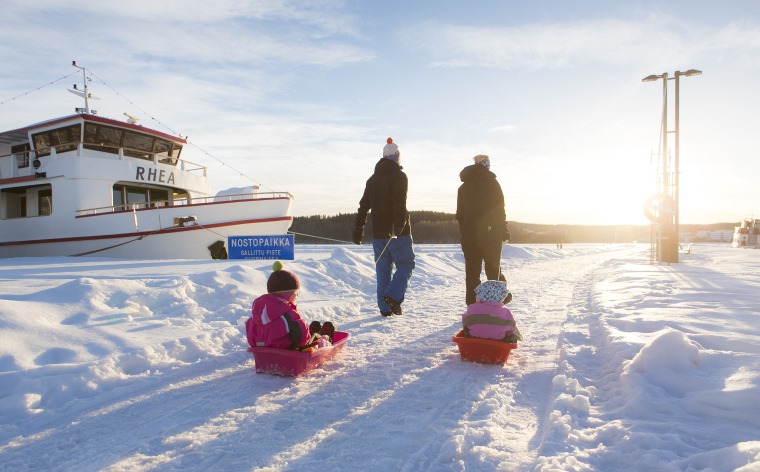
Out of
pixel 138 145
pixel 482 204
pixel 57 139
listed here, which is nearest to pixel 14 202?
pixel 57 139

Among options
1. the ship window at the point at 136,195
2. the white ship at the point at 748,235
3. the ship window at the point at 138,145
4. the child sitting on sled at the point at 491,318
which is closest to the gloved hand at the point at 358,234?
the child sitting on sled at the point at 491,318

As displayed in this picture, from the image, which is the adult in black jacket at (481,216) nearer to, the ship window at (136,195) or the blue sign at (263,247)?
the blue sign at (263,247)

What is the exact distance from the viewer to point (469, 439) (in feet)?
8.28

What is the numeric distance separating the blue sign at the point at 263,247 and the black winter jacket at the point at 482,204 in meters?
4.82

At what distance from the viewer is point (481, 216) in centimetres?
559

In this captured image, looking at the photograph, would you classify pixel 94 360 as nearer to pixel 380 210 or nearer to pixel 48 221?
pixel 380 210

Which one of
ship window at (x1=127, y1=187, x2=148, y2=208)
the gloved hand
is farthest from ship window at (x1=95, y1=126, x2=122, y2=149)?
the gloved hand

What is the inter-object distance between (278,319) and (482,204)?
2.98 metres

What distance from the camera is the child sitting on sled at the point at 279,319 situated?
3607 mm

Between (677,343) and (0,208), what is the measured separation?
1958 centimetres

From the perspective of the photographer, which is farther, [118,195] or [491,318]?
[118,195]

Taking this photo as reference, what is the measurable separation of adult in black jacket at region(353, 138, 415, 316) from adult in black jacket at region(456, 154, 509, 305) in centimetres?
94

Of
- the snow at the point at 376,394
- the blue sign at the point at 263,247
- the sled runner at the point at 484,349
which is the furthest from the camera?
the blue sign at the point at 263,247

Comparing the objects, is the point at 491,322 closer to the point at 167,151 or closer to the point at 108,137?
the point at 108,137
